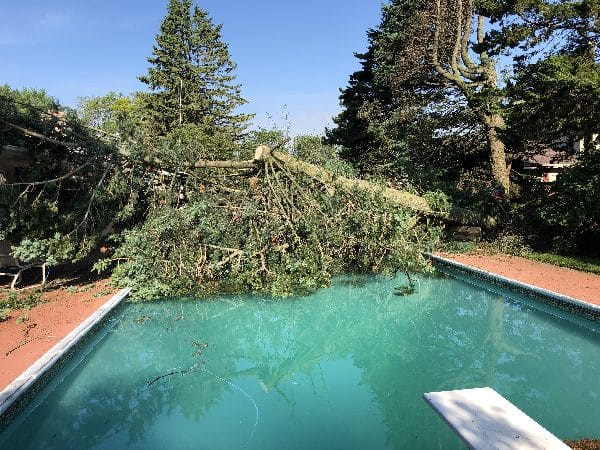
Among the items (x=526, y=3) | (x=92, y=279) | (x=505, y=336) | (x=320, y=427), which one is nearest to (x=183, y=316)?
(x=92, y=279)

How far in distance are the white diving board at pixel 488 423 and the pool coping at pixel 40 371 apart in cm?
331

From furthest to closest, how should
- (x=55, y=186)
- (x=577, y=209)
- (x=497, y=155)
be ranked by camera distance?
(x=497, y=155), (x=577, y=209), (x=55, y=186)

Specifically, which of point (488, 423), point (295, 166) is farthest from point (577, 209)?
point (488, 423)

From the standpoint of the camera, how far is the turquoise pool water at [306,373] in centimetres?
385

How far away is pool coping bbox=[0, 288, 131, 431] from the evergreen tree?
18.6 m

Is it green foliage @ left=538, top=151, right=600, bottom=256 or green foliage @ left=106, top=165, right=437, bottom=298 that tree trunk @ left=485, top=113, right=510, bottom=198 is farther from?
green foliage @ left=106, top=165, right=437, bottom=298

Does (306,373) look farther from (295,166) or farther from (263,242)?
(295,166)

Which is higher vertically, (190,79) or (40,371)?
(190,79)

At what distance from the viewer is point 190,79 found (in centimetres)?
2533

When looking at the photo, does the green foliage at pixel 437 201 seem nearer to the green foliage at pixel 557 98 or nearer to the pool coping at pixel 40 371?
the green foliage at pixel 557 98

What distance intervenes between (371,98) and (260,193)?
43.1 feet

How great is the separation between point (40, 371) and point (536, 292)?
6.92 m

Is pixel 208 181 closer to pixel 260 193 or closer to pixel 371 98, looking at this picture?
pixel 260 193

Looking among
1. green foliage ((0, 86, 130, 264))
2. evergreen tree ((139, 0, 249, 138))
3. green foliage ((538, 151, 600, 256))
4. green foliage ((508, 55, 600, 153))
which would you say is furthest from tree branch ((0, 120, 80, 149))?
evergreen tree ((139, 0, 249, 138))
